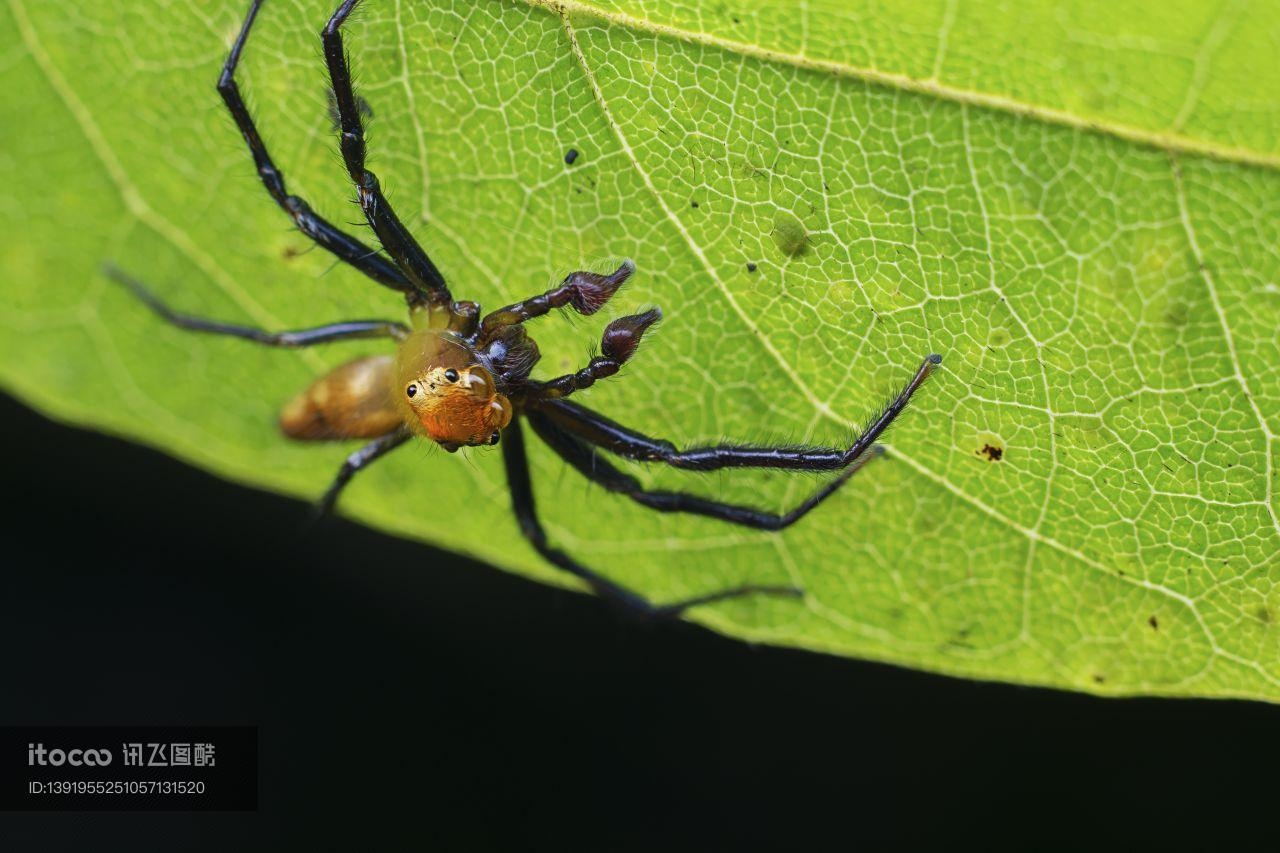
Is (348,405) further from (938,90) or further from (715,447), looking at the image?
(938,90)

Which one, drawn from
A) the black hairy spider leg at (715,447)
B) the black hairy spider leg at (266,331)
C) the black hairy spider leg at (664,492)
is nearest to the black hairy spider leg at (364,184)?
the black hairy spider leg at (266,331)

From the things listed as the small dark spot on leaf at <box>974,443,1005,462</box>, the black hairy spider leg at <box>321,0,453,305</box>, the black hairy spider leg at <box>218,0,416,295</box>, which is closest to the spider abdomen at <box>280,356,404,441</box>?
the black hairy spider leg at <box>218,0,416,295</box>

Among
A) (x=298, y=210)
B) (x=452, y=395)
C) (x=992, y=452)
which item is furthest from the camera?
(x=298, y=210)

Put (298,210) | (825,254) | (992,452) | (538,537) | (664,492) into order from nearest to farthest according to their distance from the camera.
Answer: (825,254) < (992,452) < (298,210) < (664,492) < (538,537)

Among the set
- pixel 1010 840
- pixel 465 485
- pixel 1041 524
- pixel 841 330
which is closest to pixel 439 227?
pixel 465 485

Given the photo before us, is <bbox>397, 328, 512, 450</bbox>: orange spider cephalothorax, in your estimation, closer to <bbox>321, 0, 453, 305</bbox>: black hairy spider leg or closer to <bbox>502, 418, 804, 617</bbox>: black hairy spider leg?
<bbox>321, 0, 453, 305</bbox>: black hairy spider leg

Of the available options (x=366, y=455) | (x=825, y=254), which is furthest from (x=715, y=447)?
(x=366, y=455)
